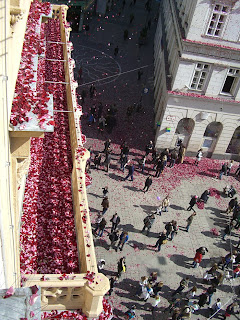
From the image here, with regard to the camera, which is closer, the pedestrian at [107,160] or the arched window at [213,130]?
the pedestrian at [107,160]

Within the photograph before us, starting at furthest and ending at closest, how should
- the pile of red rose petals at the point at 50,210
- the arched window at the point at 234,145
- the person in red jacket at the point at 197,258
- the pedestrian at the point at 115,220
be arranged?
the arched window at the point at 234,145, the pedestrian at the point at 115,220, the person in red jacket at the point at 197,258, the pile of red rose petals at the point at 50,210

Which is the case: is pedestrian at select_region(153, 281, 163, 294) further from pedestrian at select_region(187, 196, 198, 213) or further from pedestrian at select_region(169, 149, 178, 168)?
pedestrian at select_region(169, 149, 178, 168)

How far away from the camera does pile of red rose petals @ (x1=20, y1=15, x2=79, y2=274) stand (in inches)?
541

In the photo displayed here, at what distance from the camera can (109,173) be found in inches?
1211

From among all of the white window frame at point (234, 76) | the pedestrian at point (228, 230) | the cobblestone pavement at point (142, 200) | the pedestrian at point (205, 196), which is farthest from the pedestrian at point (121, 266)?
the white window frame at point (234, 76)

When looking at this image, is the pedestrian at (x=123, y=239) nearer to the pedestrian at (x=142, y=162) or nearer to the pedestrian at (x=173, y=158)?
the pedestrian at (x=142, y=162)

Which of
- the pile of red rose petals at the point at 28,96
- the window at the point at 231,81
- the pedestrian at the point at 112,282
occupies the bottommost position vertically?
the pedestrian at the point at 112,282

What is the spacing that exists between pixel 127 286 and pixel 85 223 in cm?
1001

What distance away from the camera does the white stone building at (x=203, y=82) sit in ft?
94.3

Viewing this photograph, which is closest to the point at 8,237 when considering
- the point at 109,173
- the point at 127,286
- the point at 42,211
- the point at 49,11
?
the point at 42,211

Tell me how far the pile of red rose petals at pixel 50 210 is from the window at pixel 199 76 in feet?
46.4

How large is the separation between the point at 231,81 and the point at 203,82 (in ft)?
7.59

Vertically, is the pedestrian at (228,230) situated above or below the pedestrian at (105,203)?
below

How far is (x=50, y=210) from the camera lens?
50.8ft
